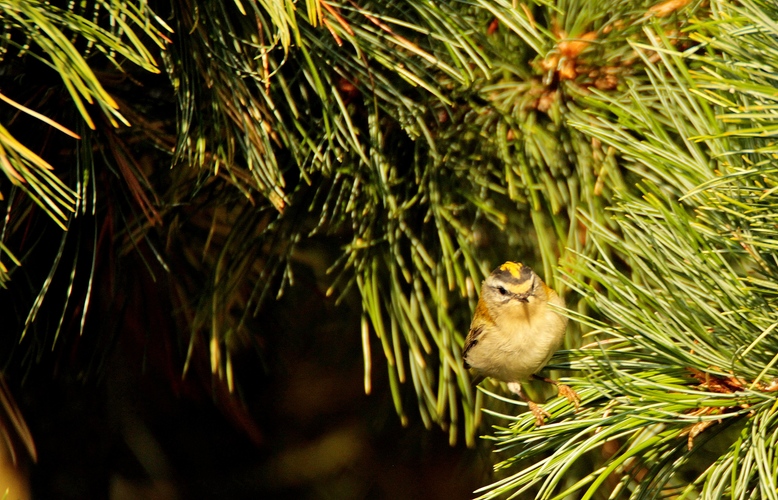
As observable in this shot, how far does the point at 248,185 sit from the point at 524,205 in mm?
393

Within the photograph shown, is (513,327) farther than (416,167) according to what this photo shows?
Yes

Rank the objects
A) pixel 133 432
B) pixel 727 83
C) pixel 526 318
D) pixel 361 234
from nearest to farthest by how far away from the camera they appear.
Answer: pixel 727 83 < pixel 361 234 < pixel 526 318 < pixel 133 432

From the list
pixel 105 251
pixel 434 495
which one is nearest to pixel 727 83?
pixel 105 251

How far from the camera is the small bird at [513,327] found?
3.54 feet

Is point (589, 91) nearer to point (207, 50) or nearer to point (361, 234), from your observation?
point (361, 234)

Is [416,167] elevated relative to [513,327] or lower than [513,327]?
elevated

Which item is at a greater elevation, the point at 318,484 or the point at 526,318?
the point at 526,318

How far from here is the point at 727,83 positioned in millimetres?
631

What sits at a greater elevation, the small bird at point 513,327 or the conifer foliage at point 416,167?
the conifer foliage at point 416,167

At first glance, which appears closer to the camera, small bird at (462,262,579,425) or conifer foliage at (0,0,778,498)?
conifer foliage at (0,0,778,498)

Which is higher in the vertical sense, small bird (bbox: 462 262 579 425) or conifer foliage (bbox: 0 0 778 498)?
conifer foliage (bbox: 0 0 778 498)

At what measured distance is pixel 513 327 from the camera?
1.16m

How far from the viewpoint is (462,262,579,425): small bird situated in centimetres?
108

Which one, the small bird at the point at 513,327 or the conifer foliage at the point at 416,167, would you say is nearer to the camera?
the conifer foliage at the point at 416,167
